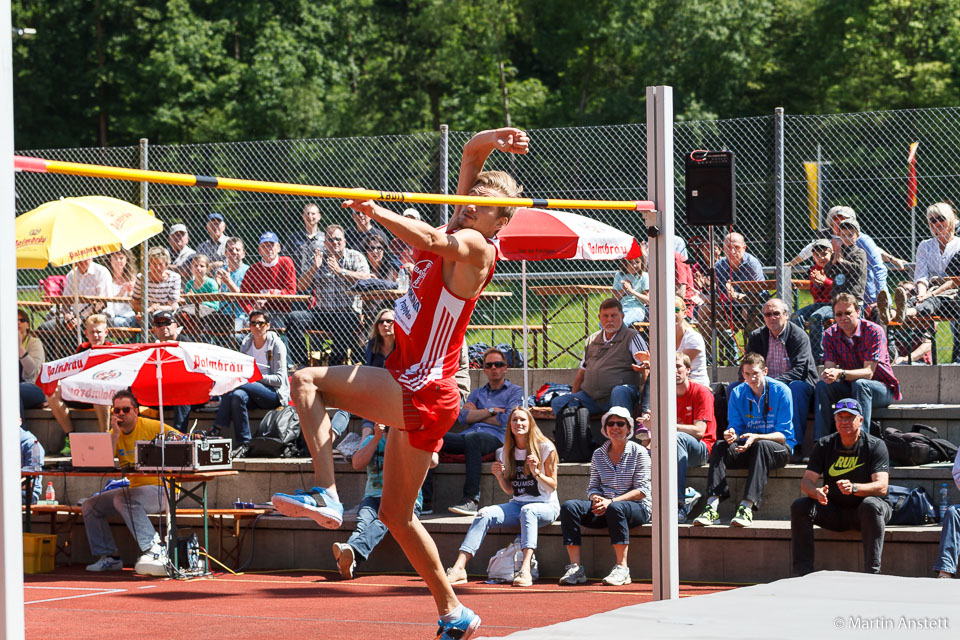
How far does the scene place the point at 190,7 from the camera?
32.6 meters

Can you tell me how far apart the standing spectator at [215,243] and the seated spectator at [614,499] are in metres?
5.03

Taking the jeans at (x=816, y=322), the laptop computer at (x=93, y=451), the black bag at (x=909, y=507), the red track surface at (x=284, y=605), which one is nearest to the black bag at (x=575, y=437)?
the red track surface at (x=284, y=605)

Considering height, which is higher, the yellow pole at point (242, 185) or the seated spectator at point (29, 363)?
the yellow pole at point (242, 185)

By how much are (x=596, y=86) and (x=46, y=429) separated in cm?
2356

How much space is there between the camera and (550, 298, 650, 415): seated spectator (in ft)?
34.1

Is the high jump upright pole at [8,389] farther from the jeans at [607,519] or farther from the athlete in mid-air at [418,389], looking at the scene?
the jeans at [607,519]

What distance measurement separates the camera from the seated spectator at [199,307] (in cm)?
1248

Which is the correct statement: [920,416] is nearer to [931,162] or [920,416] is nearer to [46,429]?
[931,162]

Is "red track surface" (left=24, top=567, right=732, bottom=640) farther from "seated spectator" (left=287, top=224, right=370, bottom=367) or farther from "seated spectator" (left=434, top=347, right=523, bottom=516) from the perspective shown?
"seated spectator" (left=287, top=224, right=370, bottom=367)

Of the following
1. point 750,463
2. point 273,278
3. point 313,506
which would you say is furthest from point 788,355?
point 313,506

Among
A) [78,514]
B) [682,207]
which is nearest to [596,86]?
[682,207]

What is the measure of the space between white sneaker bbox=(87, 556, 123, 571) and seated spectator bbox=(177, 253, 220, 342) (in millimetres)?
2544

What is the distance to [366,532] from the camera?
9844mm

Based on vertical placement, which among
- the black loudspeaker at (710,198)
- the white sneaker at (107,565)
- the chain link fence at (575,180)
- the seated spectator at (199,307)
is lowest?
the white sneaker at (107,565)
